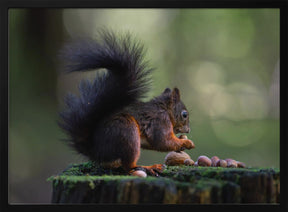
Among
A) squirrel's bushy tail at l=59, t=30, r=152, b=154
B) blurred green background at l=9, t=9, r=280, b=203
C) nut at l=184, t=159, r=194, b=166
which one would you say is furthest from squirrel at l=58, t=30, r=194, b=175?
blurred green background at l=9, t=9, r=280, b=203

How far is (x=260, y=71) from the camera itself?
285 centimetres

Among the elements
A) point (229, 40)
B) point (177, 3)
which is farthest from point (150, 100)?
point (229, 40)

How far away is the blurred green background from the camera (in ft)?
8.85

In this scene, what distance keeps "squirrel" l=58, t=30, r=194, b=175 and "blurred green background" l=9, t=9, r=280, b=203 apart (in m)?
0.98

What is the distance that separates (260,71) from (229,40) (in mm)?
389

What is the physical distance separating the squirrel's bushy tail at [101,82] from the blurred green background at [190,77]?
3.38ft

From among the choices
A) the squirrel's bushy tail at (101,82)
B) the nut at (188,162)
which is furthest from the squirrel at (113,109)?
the nut at (188,162)

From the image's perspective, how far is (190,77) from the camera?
9.84ft

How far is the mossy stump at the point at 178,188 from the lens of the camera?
1271 mm

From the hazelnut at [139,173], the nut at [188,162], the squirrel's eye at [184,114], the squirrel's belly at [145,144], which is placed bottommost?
the hazelnut at [139,173]

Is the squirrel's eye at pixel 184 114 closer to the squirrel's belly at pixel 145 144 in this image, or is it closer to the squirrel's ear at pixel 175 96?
the squirrel's ear at pixel 175 96

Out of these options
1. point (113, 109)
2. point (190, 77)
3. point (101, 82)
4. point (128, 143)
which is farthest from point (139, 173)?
point (190, 77)

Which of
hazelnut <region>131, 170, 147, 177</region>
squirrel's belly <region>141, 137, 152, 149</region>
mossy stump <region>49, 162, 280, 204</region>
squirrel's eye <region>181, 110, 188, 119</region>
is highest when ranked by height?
squirrel's eye <region>181, 110, 188, 119</region>

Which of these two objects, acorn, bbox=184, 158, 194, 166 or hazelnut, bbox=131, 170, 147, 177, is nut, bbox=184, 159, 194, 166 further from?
hazelnut, bbox=131, 170, 147, 177
